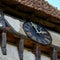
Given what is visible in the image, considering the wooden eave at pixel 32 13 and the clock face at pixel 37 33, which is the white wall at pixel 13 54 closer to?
the clock face at pixel 37 33

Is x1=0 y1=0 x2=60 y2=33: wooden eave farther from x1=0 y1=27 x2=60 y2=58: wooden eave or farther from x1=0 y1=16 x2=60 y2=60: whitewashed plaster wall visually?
x1=0 y1=27 x2=60 y2=58: wooden eave

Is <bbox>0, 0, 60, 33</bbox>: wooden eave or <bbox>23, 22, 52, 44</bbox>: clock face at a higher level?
<bbox>0, 0, 60, 33</bbox>: wooden eave

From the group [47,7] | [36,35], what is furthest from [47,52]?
[47,7]

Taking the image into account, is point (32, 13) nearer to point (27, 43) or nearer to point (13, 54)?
point (27, 43)

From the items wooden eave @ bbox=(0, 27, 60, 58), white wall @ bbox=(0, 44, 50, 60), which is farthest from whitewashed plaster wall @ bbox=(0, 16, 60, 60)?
wooden eave @ bbox=(0, 27, 60, 58)

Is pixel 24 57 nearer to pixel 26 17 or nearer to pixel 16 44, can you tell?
pixel 16 44

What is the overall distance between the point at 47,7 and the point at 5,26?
2.01m

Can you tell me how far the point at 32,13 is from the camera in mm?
11750

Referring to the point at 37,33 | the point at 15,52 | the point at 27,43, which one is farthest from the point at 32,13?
the point at 15,52

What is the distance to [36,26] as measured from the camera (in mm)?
11891

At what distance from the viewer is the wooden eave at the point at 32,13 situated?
1136 cm

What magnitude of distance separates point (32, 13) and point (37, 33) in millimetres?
515

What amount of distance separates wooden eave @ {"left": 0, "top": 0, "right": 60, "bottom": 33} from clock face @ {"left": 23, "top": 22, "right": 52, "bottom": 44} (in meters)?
0.14

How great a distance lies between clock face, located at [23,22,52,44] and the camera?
11.6m
